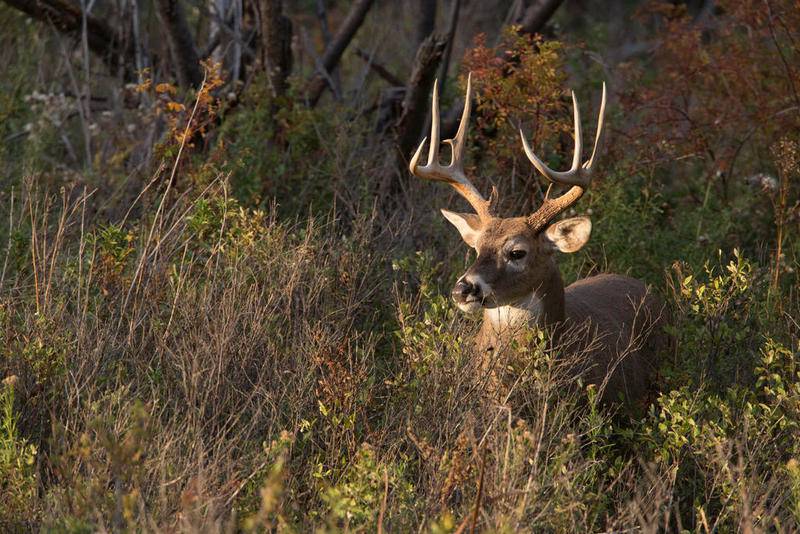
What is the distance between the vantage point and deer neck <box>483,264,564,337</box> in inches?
218

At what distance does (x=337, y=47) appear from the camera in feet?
30.5

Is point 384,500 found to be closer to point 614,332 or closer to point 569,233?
point 569,233

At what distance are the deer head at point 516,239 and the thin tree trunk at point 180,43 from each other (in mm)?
3128

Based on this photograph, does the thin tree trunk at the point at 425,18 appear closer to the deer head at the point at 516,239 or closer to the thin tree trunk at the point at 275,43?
the thin tree trunk at the point at 275,43

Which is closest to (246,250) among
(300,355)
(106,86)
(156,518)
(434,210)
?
(300,355)

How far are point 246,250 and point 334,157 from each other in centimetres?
226

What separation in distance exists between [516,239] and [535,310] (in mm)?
352

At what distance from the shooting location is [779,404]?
4.83 m

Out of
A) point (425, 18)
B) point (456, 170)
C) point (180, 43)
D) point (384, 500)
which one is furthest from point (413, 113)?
point (384, 500)

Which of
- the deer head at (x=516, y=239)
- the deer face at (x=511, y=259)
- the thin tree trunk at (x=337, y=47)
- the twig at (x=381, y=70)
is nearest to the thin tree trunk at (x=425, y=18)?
the twig at (x=381, y=70)

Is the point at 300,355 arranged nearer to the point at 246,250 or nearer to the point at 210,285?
the point at 210,285

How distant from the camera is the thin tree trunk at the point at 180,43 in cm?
846

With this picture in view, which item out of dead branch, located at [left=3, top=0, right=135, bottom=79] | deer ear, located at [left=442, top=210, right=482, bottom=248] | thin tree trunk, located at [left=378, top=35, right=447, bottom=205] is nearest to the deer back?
deer ear, located at [left=442, top=210, right=482, bottom=248]

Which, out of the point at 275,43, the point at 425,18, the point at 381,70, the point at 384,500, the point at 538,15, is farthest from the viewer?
the point at 425,18
